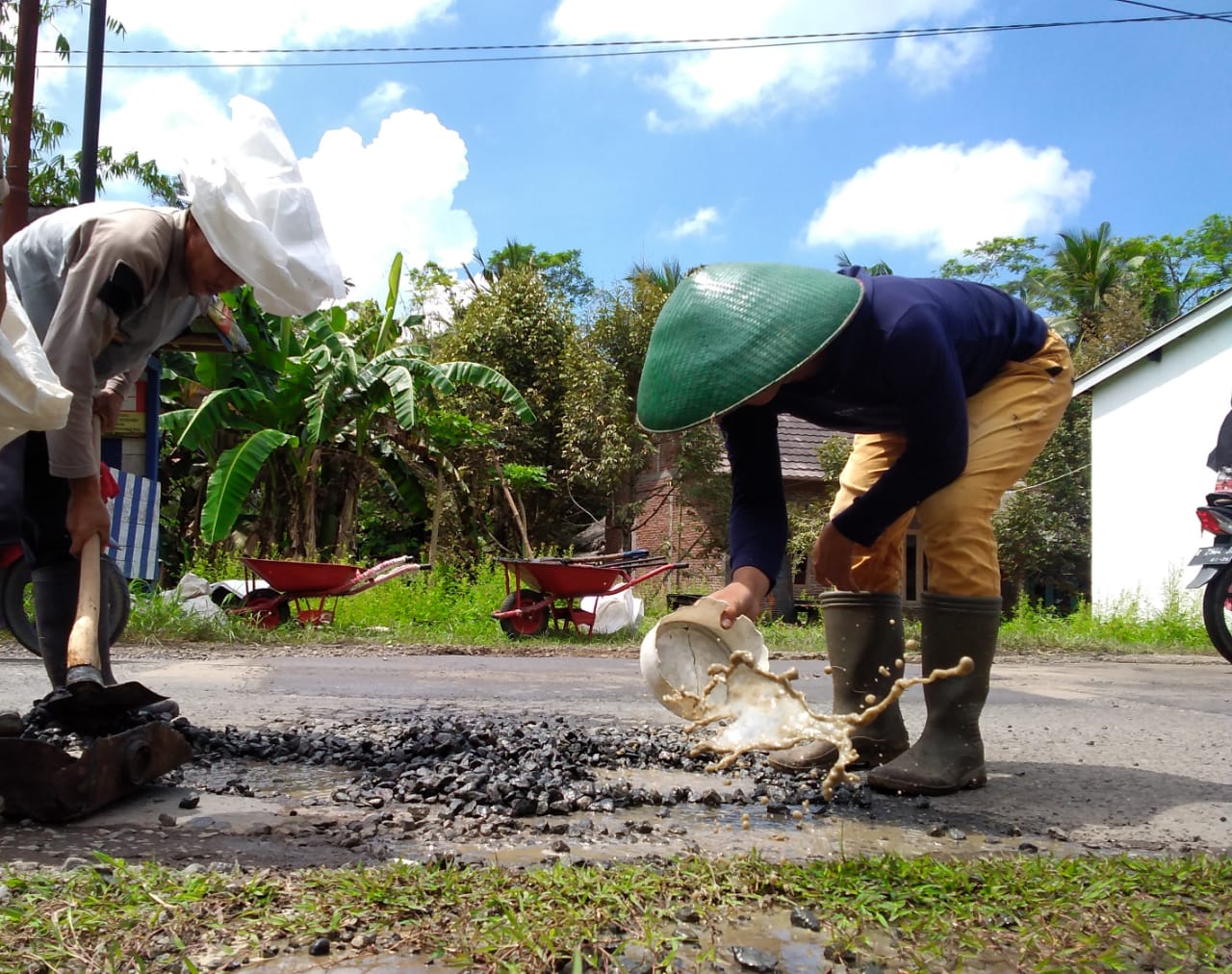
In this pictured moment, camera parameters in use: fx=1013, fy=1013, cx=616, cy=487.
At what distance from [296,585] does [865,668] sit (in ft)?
27.2

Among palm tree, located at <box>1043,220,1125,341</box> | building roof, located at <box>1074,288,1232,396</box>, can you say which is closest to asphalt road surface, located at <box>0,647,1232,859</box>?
building roof, located at <box>1074,288,1232,396</box>

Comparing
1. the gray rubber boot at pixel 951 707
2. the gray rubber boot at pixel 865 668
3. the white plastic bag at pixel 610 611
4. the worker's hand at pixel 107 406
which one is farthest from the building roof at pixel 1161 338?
the worker's hand at pixel 107 406

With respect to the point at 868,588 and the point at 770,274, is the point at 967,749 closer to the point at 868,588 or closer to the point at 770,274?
the point at 868,588

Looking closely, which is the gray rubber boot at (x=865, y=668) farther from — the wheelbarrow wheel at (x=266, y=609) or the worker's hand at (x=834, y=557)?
the wheelbarrow wheel at (x=266, y=609)

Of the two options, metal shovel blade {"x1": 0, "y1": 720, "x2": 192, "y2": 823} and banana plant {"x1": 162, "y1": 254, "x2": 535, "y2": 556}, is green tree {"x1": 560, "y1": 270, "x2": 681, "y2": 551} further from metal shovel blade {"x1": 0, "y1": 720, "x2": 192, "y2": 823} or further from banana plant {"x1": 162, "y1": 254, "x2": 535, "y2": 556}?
metal shovel blade {"x1": 0, "y1": 720, "x2": 192, "y2": 823}

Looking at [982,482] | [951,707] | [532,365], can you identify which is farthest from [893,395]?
[532,365]

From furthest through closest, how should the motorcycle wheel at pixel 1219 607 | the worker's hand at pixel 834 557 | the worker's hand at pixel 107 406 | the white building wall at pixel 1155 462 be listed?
the white building wall at pixel 1155 462 < the motorcycle wheel at pixel 1219 607 < the worker's hand at pixel 107 406 < the worker's hand at pixel 834 557

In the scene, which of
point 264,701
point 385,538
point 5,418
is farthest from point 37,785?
point 385,538

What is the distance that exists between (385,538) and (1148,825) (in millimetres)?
19498

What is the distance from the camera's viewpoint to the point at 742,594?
2.88m

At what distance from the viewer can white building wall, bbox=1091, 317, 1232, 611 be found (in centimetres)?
1391

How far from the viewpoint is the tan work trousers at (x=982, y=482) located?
9.39ft

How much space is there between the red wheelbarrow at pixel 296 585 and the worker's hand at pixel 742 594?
25.6 ft

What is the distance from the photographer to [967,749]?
2.83 meters
